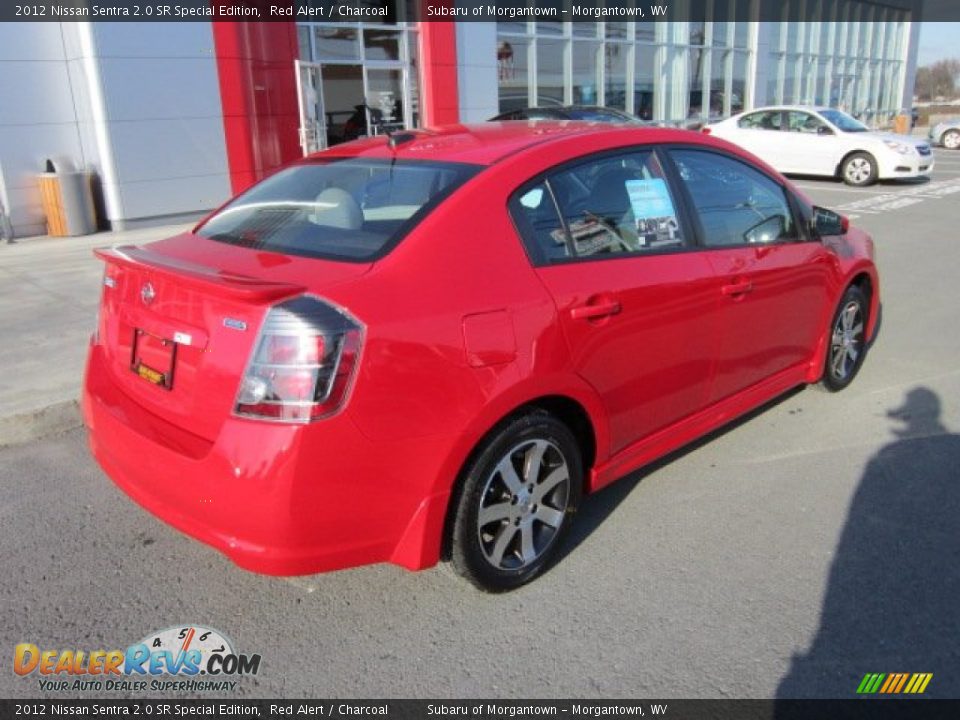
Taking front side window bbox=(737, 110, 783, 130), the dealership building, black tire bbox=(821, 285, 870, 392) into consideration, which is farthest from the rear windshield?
front side window bbox=(737, 110, 783, 130)

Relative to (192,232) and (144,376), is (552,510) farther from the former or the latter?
(192,232)

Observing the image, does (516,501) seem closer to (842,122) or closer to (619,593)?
(619,593)

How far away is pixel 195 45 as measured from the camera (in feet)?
35.9

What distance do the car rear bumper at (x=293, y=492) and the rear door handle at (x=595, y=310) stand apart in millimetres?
769

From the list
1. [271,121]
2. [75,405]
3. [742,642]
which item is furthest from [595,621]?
[271,121]

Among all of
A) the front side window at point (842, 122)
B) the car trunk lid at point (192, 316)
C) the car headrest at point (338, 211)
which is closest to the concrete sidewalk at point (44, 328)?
the car trunk lid at point (192, 316)

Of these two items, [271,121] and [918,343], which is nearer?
[918,343]

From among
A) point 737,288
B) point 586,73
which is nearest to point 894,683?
point 737,288

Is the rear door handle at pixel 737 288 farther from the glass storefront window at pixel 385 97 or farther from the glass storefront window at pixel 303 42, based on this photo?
the glass storefront window at pixel 385 97

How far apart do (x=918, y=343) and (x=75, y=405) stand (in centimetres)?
588

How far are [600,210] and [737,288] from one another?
0.84m

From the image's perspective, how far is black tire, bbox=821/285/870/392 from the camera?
474 centimetres

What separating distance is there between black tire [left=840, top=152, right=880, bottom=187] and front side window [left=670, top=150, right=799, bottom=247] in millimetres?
13453

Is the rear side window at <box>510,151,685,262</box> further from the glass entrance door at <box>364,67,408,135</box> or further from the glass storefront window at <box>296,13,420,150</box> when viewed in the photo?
the glass entrance door at <box>364,67,408,135</box>
